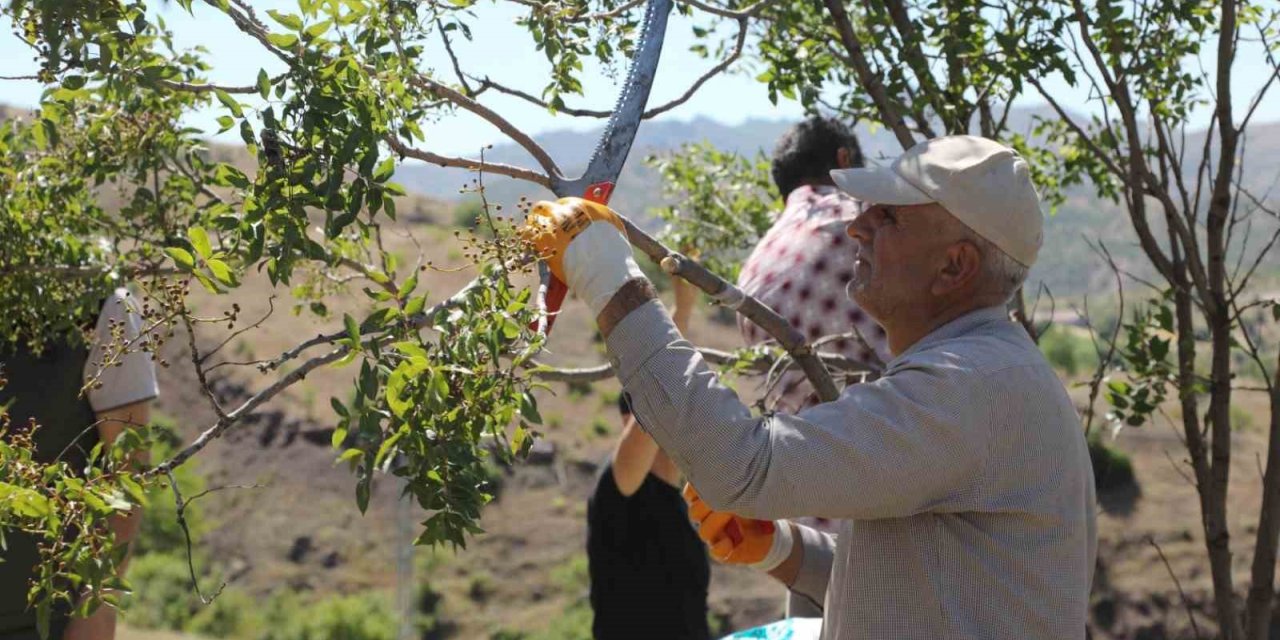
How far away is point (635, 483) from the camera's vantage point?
3971 mm

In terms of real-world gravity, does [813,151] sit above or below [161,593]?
above

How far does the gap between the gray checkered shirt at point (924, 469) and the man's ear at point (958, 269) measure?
0.05m

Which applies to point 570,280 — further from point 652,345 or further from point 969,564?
point 969,564

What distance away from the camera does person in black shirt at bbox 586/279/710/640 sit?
4.20 metres

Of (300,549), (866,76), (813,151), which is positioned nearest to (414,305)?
(866,76)

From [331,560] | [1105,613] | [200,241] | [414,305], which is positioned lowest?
[331,560]

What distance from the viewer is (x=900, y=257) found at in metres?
1.99

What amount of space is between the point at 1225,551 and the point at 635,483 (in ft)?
5.15

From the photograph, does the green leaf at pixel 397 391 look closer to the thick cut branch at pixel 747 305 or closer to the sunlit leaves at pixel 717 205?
the thick cut branch at pixel 747 305

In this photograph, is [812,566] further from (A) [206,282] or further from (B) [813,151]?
(B) [813,151]

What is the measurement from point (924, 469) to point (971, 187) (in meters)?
0.43

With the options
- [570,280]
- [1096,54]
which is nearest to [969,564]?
[570,280]

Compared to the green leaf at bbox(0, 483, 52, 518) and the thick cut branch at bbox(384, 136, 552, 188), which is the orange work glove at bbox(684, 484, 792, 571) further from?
the green leaf at bbox(0, 483, 52, 518)

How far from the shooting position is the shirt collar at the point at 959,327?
195 centimetres
